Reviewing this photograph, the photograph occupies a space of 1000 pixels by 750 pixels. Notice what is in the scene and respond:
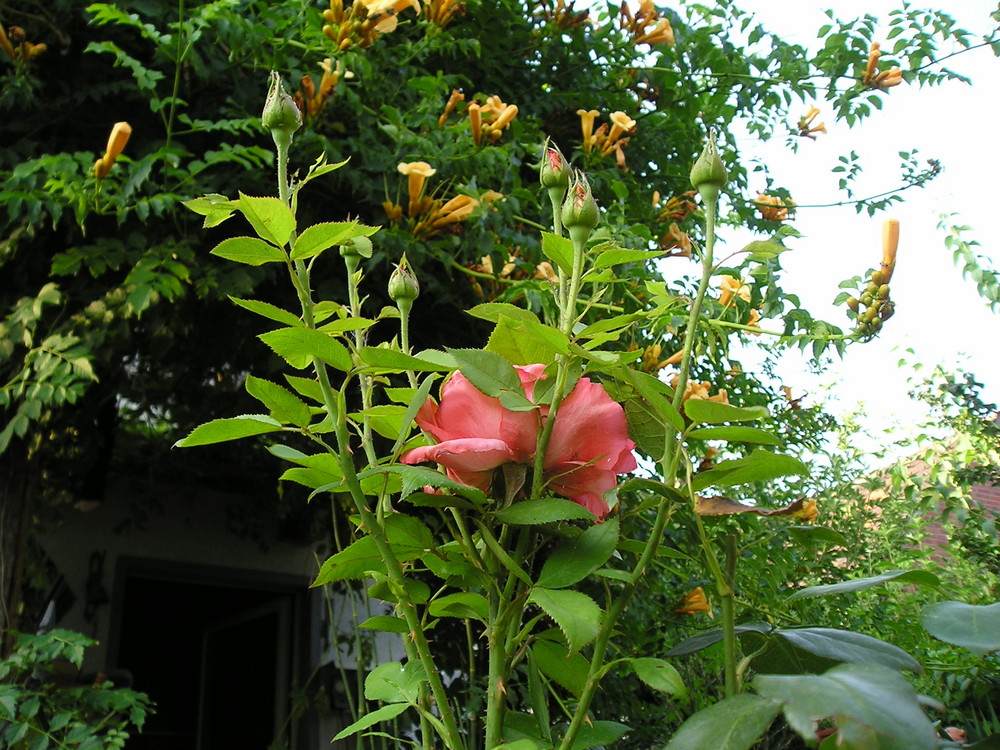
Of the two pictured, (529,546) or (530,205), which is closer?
(529,546)

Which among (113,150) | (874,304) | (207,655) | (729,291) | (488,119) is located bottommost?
(207,655)

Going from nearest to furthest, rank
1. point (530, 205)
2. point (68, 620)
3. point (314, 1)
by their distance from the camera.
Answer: point (314, 1), point (530, 205), point (68, 620)

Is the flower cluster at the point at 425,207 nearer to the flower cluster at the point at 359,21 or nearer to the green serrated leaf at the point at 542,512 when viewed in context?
the flower cluster at the point at 359,21

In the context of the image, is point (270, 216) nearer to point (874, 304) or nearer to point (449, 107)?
point (874, 304)

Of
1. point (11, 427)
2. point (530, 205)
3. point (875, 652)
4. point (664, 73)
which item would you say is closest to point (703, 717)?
point (875, 652)

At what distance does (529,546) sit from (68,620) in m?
3.06

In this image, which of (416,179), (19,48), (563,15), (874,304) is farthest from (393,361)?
(563,15)

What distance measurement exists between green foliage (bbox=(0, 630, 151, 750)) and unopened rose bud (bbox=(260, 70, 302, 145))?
1461 mm

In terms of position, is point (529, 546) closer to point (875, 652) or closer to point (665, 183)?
point (875, 652)

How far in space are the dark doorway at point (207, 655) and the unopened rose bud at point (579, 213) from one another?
126 inches

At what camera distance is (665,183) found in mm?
2951

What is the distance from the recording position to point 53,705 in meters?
1.70

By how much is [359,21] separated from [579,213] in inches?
66.1

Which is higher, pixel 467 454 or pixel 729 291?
pixel 729 291
